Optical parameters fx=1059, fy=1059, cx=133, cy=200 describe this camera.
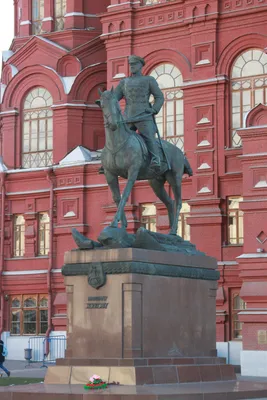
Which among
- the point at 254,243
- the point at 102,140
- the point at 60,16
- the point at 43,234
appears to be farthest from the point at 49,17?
the point at 254,243

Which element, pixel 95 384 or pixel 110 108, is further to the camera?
pixel 110 108

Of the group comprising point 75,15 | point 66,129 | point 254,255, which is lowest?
point 254,255

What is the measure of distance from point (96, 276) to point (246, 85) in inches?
826

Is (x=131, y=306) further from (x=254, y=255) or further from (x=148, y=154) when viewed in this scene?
(x=254, y=255)

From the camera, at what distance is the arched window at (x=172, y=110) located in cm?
4169

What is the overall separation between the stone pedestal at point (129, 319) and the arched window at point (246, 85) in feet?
61.5

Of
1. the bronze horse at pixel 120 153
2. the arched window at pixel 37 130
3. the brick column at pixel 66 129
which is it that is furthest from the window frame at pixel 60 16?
the bronze horse at pixel 120 153

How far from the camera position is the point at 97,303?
20.6m

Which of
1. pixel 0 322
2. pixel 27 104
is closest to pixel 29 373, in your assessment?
pixel 0 322

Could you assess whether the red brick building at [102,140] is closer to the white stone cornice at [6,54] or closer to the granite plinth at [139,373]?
the white stone cornice at [6,54]

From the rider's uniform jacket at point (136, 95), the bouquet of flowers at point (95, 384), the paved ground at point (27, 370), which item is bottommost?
the paved ground at point (27, 370)

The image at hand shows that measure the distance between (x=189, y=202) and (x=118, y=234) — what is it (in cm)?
1910

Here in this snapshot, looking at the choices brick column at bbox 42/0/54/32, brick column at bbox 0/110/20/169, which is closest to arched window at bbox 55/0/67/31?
brick column at bbox 42/0/54/32

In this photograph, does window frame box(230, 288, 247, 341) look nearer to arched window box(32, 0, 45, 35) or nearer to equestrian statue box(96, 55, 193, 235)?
equestrian statue box(96, 55, 193, 235)
